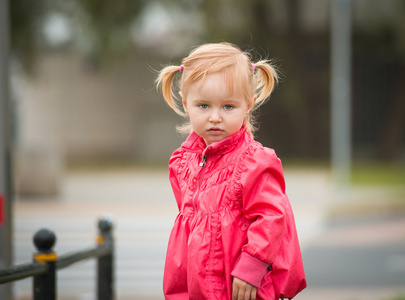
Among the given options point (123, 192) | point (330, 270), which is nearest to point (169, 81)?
point (330, 270)

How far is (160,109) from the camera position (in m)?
25.9

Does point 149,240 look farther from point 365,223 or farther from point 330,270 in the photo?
point 365,223

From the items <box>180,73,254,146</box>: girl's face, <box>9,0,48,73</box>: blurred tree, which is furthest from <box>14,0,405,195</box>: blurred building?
<box>180,73,254,146</box>: girl's face

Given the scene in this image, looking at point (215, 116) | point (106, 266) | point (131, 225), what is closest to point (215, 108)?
point (215, 116)

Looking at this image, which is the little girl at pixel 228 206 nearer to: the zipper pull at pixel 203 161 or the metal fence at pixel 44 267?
the zipper pull at pixel 203 161

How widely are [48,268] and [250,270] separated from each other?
118 cm

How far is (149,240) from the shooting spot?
10.5 m

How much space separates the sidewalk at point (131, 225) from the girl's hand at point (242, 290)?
4.46 metres

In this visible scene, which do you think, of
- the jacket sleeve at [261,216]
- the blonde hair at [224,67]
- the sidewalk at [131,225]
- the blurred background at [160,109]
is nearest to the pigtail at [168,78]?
the blonde hair at [224,67]

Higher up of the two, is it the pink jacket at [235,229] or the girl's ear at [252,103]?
the girl's ear at [252,103]

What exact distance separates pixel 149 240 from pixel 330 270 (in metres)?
3.32

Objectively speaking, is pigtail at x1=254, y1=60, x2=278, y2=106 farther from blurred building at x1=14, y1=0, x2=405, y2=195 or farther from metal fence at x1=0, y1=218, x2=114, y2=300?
blurred building at x1=14, y1=0, x2=405, y2=195

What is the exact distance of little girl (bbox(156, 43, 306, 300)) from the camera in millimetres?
2244

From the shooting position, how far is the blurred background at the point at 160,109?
44.3ft
